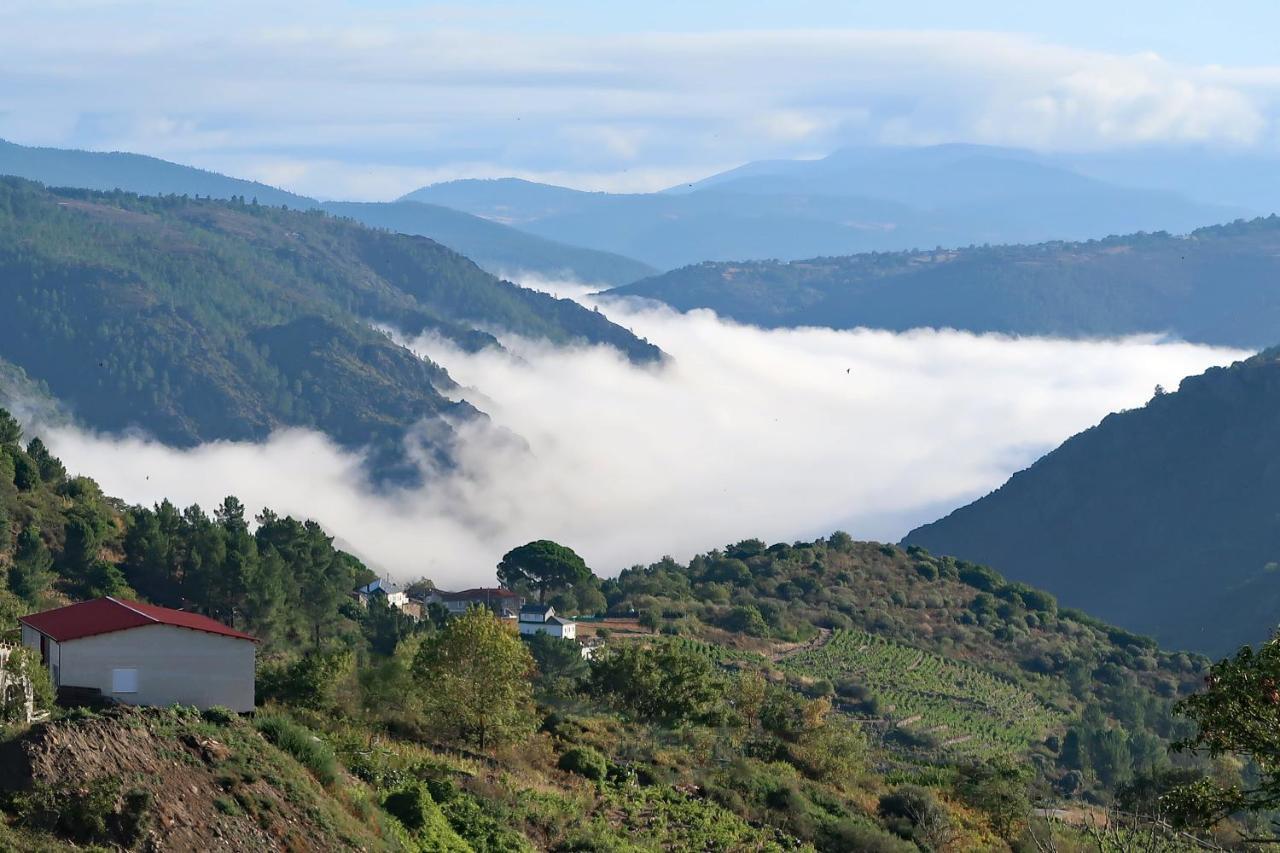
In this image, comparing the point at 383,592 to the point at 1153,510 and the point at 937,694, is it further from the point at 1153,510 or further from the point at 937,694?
the point at 1153,510

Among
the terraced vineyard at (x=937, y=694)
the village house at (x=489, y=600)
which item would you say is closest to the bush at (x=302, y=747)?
the terraced vineyard at (x=937, y=694)

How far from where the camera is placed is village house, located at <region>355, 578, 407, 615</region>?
10188 cm

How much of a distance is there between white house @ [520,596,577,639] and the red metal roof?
49040 millimetres

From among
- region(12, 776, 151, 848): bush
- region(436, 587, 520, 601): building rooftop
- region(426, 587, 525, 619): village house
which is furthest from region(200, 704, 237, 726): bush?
region(436, 587, 520, 601): building rooftop

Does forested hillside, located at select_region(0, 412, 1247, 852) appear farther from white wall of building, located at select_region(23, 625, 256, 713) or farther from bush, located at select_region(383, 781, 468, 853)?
white wall of building, located at select_region(23, 625, 256, 713)

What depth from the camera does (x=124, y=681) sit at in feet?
117

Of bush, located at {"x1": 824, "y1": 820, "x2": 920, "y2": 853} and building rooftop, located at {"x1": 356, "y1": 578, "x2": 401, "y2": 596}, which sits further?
building rooftop, located at {"x1": 356, "y1": 578, "x2": 401, "y2": 596}

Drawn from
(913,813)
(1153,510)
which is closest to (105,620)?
(913,813)

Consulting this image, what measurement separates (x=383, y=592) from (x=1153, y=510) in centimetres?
9530

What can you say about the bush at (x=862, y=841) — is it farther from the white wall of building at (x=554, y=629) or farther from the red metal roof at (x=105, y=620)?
the white wall of building at (x=554, y=629)

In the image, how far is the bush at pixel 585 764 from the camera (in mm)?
40969

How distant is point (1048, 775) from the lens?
7788 centimetres

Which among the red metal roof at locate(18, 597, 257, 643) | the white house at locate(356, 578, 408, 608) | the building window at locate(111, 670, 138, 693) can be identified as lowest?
the building window at locate(111, 670, 138, 693)

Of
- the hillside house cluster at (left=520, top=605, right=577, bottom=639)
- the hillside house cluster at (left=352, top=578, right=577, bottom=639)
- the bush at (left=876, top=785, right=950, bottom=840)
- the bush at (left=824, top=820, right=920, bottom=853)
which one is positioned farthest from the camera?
the hillside house cluster at (left=352, top=578, right=577, bottom=639)
